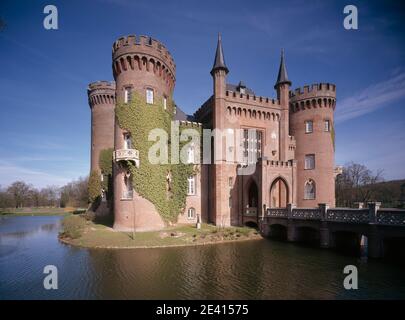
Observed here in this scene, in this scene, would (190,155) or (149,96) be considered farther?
(190,155)

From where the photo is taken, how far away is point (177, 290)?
32.3 ft

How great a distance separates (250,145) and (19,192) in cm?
9599

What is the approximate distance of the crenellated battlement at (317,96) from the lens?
1160 inches

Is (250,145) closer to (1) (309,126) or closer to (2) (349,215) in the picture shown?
(1) (309,126)

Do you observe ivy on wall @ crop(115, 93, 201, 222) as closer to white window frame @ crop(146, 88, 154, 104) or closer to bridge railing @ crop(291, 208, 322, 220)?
white window frame @ crop(146, 88, 154, 104)

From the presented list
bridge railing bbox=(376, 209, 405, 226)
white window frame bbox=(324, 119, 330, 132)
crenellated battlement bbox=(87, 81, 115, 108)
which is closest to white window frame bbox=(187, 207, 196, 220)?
bridge railing bbox=(376, 209, 405, 226)

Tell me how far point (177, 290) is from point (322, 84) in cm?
3061

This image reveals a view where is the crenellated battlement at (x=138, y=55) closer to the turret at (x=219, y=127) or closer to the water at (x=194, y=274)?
the turret at (x=219, y=127)

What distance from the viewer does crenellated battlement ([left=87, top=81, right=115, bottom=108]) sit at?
35.6 meters

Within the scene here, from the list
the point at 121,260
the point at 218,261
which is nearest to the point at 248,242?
the point at 218,261

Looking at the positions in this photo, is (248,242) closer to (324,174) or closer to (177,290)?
(177,290)

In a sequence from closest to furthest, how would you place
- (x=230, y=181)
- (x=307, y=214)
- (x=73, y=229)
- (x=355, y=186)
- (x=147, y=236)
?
(x=147, y=236) < (x=307, y=214) < (x=73, y=229) < (x=230, y=181) < (x=355, y=186)

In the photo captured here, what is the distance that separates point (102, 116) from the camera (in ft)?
117

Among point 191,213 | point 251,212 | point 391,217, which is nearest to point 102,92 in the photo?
point 191,213
